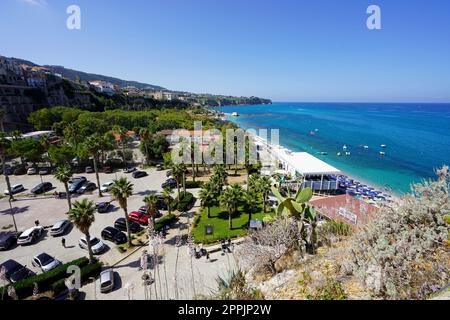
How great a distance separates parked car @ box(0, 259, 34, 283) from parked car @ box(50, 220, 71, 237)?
4.90m

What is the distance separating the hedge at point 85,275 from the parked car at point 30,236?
8.28m

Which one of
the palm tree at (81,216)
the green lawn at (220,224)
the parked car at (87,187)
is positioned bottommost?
the green lawn at (220,224)

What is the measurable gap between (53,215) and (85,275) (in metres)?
13.4

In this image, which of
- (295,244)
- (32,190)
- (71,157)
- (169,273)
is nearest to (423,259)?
(295,244)

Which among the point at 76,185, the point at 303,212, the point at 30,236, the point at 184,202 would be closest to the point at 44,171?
the point at 76,185

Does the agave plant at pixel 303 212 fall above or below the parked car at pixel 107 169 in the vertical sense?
above

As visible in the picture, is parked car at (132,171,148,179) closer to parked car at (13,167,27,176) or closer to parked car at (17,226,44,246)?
parked car at (17,226,44,246)

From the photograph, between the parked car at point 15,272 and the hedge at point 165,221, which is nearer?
the parked car at point 15,272

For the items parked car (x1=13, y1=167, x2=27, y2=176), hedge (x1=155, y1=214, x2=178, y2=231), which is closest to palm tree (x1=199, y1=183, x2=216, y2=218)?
hedge (x1=155, y1=214, x2=178, y2=231)

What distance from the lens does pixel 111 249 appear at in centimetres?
2047

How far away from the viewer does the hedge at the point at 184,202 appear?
2788cm

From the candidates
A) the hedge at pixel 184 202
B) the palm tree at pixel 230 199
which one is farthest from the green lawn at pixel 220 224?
the hedge at pixel 184 202

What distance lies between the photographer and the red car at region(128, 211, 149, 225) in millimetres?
24605

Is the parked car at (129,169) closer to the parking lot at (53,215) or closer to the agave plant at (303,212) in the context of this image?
the parking lot at (53,215)
